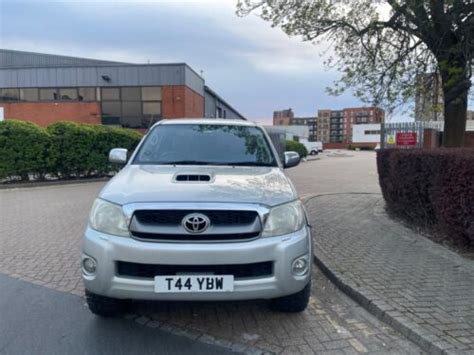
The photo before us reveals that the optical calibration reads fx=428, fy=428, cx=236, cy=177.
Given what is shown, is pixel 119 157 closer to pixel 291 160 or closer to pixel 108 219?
pixel 108 219

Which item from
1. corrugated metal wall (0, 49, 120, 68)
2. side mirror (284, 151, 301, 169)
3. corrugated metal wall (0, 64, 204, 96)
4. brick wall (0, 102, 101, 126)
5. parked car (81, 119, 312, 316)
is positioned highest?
corrugated metal wall (0, 49, 120, 68)

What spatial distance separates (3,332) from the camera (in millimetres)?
3586

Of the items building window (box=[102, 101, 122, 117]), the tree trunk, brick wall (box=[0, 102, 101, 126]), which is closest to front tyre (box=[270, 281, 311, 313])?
the tree trunk

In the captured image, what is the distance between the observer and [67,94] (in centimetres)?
3278

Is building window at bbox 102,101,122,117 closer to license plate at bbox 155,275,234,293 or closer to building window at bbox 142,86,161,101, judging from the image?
building window at bbox 142,86,161,101

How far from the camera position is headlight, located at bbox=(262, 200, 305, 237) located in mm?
3344

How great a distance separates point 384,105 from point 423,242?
420 centimetres

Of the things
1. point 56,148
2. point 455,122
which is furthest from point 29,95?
point 455,122

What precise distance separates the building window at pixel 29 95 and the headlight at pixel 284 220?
34354mm

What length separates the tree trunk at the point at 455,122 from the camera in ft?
28.3

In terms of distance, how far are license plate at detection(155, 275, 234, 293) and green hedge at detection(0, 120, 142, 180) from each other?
1272 cm

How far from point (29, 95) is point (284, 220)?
34853mm

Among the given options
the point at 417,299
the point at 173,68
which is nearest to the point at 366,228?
the point at 417,299

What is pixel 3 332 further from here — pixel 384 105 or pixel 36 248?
pixel 384 105
